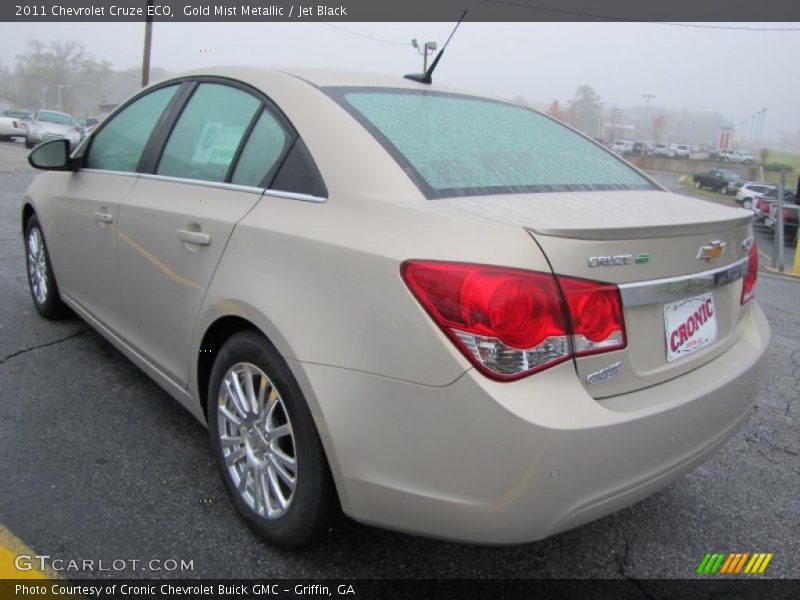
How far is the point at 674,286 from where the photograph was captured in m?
1.77

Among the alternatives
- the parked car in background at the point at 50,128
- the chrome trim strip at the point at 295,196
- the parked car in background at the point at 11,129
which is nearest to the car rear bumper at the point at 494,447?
the chrome trim strip at the point at 295,196

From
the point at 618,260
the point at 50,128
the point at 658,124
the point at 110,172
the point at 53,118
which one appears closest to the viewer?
the point at 618,260

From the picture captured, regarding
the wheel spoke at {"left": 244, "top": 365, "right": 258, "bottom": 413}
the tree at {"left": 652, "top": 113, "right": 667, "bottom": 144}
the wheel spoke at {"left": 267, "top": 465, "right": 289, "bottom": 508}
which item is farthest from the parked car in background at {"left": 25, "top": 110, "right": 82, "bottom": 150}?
the tree at {"left": 652, "top": 113, "right": 667, "bottom": 144}

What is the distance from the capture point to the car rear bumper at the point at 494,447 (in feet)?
4.90

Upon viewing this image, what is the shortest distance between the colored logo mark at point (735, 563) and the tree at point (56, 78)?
A: 120 metres

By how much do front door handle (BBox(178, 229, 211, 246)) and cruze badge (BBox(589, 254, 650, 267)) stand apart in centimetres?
133

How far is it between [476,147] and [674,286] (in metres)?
0.83

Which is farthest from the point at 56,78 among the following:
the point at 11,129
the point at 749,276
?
the point at 749,276

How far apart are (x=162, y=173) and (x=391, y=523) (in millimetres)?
1837

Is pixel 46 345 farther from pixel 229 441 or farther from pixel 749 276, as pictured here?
pixel 749 276

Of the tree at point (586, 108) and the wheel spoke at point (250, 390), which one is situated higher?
the tree at point (586, 108)

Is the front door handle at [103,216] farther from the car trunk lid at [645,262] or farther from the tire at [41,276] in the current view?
the car trunk lid at [645,262]

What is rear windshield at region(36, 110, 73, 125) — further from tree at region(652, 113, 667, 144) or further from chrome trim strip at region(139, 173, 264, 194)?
tree at region(652, 113, 667, 144)

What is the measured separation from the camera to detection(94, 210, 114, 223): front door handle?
9.60 ft
